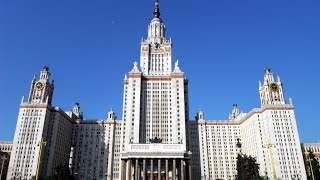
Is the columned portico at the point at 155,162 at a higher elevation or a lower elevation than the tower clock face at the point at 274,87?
lower

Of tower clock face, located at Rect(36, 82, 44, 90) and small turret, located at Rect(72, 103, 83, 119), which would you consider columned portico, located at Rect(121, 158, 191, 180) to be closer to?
tower clock face, located at Rect(36, 82, 44, 90)

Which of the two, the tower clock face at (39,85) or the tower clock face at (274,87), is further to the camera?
the tower clock face at (274,87)

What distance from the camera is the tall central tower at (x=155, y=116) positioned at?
115375 millimetres

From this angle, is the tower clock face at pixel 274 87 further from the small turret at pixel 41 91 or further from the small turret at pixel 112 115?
the small turret at pixel 41 91

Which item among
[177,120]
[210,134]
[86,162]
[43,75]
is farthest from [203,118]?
[43,75]

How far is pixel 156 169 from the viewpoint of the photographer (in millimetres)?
117875

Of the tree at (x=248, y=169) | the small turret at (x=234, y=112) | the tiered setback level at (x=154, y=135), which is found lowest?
the tree at (x=248, y=169)

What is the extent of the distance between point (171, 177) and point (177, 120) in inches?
1105

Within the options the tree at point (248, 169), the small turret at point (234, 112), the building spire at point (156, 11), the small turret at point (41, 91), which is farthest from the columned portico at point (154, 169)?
the building spire at point (156, 11)

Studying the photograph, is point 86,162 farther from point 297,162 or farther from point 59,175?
point 297,162

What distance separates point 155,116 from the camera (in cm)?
13762

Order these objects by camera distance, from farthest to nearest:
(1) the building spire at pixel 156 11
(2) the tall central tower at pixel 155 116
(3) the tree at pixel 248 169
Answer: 1. (1) the building spire at pixel 156 11
2. (2) the tall central tower at pixel 155 116
3. (3) the tree at pixel 248 169

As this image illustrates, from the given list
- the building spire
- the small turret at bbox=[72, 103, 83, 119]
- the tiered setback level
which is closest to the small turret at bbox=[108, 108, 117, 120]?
the tiered setback level

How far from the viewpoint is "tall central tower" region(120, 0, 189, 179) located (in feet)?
379
